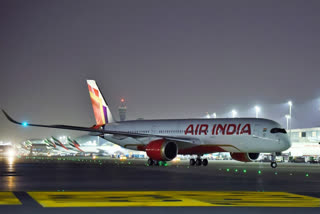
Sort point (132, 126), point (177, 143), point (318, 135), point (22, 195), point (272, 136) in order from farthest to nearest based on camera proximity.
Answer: point (318, 135) → point (132, 126) → point (177, 143) → point (272, 136) → point (22, 195)

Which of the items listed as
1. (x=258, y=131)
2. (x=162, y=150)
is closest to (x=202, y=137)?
(x=162, y=150)

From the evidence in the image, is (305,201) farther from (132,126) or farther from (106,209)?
(132,126)

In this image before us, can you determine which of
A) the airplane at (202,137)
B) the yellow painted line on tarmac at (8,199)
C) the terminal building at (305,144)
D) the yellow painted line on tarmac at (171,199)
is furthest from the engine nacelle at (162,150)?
the terminal building at (305,144)

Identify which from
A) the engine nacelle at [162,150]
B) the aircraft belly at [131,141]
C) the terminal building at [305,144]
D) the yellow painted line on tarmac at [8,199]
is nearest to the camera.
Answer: the yellow painted line on tarmac at [8,199]

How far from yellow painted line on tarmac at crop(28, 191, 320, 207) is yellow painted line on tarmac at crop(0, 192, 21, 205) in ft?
2.10

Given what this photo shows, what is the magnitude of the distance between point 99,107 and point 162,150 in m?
15.1

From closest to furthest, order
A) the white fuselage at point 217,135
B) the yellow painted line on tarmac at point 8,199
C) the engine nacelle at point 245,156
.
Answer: the yellow painted line on tarmac at point 8,199, the white fuselage at point 217,135, the engine nacelle at point 245,156

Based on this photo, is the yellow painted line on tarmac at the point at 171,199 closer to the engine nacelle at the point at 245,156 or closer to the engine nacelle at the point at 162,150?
the engine nacelle at the point at 162,150

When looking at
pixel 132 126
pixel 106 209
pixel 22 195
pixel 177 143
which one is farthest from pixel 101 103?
pixel 106 209

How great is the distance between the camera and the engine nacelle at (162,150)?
4672 cm

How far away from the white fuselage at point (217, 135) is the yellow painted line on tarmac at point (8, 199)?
30297 mm

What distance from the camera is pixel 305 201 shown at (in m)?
17.2

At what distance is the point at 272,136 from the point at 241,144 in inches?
109

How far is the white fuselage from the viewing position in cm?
4603
